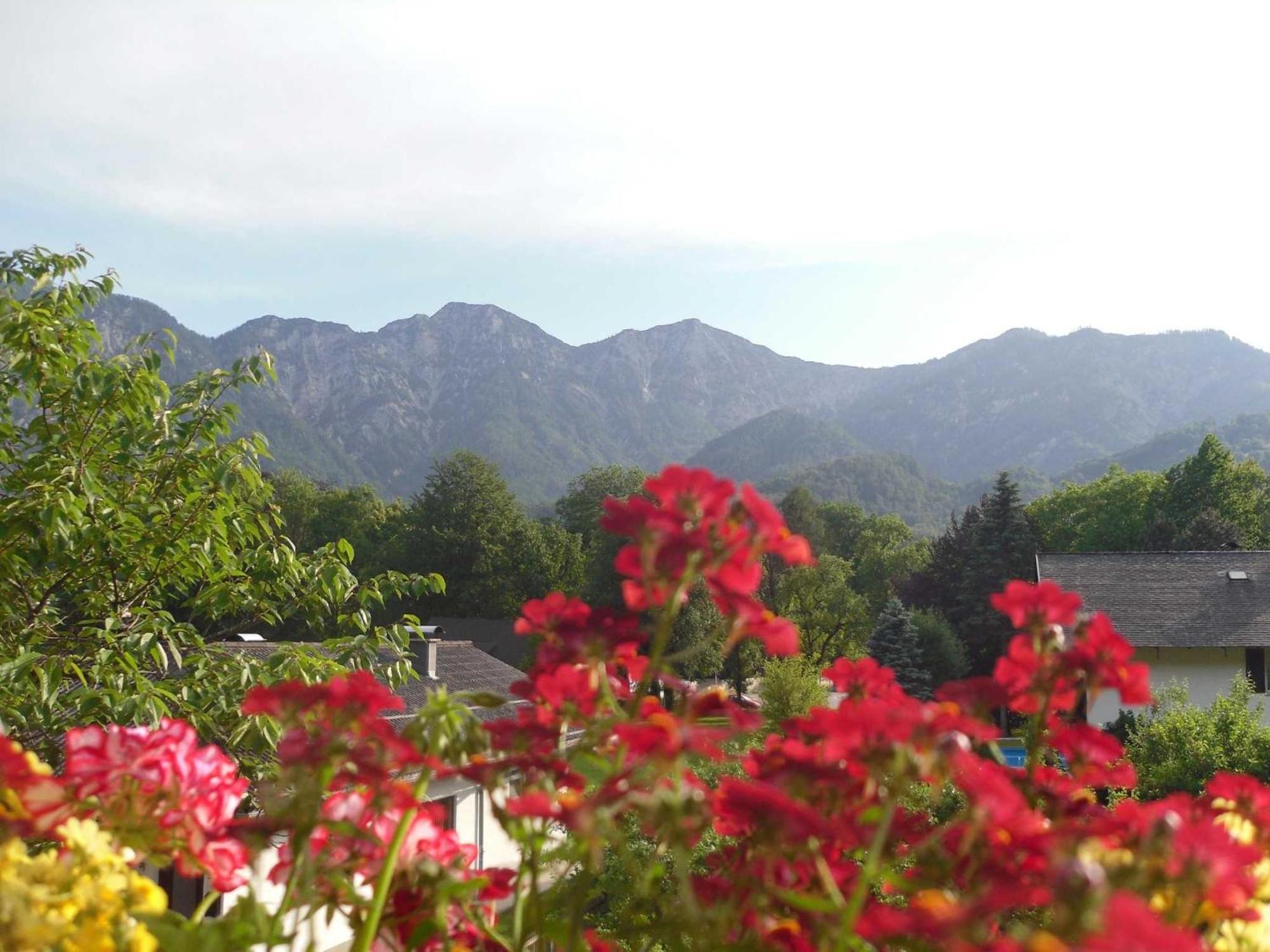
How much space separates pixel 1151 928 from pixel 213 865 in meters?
0.92

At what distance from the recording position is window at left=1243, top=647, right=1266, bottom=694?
67.0ft

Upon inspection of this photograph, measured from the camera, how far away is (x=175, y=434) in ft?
14.2

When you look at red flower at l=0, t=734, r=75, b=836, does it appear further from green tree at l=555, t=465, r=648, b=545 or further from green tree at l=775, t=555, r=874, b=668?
green tree at l=555, t=465, r=648, b=545

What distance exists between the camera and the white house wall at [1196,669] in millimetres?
20500

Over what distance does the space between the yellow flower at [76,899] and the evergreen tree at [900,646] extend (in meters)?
28.2

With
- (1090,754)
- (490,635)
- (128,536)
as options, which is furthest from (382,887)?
(490,635)

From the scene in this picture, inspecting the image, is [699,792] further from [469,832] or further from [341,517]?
[341,517]

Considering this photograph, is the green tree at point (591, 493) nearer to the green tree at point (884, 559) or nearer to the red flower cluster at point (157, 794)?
the green tree at point (884, 559)

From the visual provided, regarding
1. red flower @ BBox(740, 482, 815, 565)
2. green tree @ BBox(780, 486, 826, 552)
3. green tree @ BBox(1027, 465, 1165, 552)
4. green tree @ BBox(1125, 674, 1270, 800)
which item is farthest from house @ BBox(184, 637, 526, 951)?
green tree @ BBox(780, 486, 826, 552)

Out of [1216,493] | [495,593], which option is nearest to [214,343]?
[495,593]

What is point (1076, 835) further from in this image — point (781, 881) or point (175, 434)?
point (175, 434)

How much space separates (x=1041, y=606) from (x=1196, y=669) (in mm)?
23126

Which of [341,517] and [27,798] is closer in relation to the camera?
[27,798]

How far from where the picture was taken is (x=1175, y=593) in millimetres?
21484
